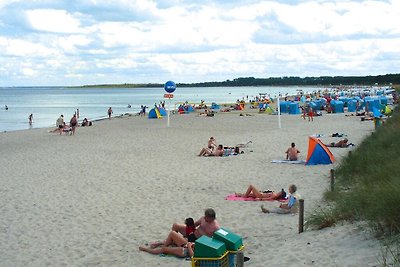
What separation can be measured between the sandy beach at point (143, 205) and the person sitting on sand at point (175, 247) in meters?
0.10

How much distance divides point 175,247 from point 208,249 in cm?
163

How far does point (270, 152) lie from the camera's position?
16.5m

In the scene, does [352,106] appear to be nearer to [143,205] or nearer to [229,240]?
[143,205]

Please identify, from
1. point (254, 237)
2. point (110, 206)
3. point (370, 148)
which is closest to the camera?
point (254, 237)

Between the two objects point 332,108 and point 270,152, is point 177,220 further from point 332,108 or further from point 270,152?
point 332,108

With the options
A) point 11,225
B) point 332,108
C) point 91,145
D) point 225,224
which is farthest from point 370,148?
point 332,108

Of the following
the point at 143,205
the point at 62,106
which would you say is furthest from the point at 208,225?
the point at 62,106

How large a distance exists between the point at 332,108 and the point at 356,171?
30058 mm

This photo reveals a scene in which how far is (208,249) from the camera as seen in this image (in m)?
5.13

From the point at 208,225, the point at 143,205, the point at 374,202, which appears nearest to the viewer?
the point at 374,202

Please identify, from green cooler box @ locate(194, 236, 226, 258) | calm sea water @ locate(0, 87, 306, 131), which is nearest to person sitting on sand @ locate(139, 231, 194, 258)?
green cooler box @ locate(194, 236, 226, 258)

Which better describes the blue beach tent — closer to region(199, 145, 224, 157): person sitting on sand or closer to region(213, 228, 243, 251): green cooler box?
region(199, 145, 224, 157): person sitting on sand

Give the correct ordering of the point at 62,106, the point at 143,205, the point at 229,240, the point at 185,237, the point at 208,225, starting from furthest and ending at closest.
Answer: the point at 62,106 < the point at 143,205 < the point at 185,237 < the point at 208,225 < the point at 229,240

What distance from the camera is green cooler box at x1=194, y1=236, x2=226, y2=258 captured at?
511 cm
